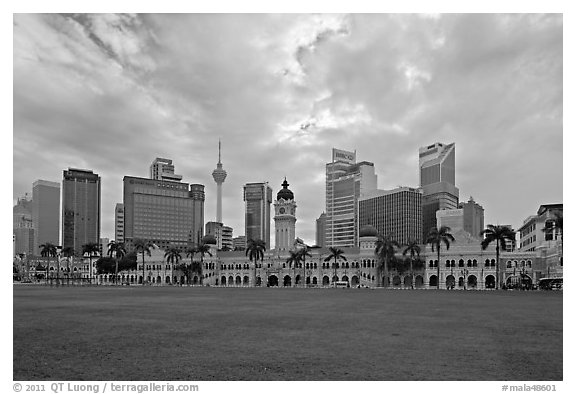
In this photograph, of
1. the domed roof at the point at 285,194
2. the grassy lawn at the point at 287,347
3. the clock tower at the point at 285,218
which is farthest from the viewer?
the domed roof at the point at 285,194

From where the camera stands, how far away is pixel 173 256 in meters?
137

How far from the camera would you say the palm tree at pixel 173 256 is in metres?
134

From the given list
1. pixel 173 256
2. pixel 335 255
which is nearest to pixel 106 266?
pixel 173 256

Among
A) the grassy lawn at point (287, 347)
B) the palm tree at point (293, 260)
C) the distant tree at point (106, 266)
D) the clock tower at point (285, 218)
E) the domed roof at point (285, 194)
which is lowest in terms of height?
the distant tree at point (106, 266)

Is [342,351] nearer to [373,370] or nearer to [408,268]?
[373,370]

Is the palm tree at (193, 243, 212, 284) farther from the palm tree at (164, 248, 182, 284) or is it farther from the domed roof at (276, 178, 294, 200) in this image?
the domed roof at (276, 178, 294, 200)

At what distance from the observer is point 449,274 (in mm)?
109000

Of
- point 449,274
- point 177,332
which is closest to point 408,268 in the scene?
point 449,274

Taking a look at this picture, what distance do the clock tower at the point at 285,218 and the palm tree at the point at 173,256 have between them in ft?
97.0

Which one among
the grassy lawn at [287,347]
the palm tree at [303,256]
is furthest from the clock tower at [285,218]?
the grassy lawn at [287,347]

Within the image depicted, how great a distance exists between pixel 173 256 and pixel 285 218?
123ft

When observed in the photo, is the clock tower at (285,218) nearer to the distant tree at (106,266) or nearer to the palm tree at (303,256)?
the palm tree at (303,256)

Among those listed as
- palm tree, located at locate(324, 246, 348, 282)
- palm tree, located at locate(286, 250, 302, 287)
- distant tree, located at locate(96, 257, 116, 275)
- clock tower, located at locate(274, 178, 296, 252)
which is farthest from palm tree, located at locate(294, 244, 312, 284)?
distant tree, located at locate(96, 257, 116, 275)
